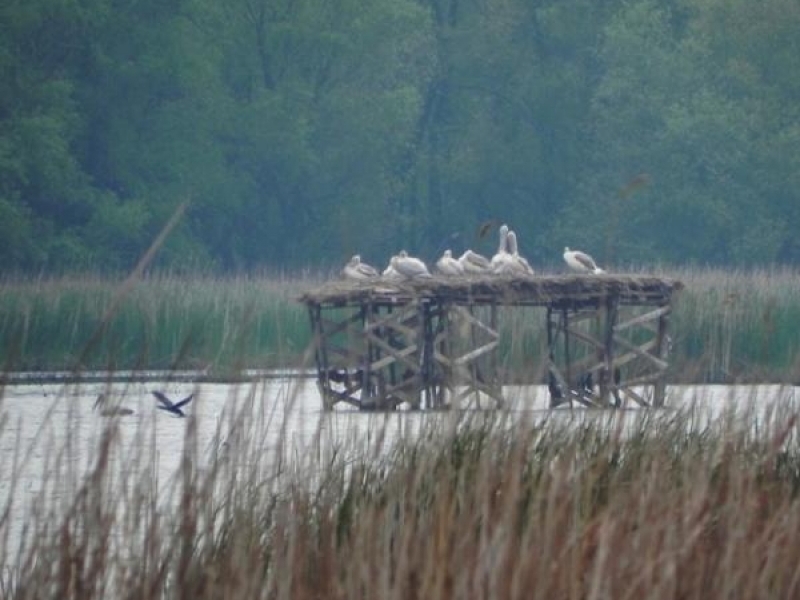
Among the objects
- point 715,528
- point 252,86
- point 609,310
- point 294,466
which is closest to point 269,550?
point 294,466

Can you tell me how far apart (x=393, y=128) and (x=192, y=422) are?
45.6 meters

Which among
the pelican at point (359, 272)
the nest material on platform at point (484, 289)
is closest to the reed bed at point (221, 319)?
the pelican at point (359, 272)

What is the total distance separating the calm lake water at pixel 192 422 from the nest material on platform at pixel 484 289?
132 centimetres

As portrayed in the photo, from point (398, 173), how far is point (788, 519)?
161ft

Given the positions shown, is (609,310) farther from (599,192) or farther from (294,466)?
(599,192)

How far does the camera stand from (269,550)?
8305 millimetres

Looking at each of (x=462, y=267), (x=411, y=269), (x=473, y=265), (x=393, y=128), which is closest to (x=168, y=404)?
(x=411, y=269)

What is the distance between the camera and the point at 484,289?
78.5 feet

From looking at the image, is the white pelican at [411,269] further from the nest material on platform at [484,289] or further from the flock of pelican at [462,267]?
the nest material on platform at [484,289]

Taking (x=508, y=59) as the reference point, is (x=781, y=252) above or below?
below

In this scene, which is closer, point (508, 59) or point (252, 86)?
point (252, 86)

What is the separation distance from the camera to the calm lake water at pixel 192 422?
7621 mm

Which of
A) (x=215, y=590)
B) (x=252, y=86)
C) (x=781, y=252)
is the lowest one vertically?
(x=215, y=590)

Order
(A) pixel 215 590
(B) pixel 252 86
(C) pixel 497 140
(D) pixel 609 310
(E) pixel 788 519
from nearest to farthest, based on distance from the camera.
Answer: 1. (A) pixel 215 590
2. (E) pixel 788 519
3. (D) pixel 609 310
4. (B) pixel 252 86
5. (C) pixel 497 140
